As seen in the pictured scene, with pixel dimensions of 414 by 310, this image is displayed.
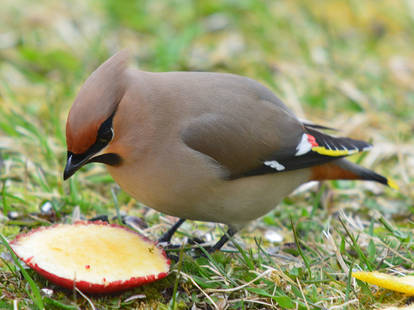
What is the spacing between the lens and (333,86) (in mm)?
6934

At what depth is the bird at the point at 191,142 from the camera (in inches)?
127

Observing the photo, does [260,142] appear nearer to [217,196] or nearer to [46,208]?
[217,196]

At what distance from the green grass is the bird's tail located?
251mm

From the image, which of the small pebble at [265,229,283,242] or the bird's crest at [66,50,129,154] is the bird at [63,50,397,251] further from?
the small pebble at [265,229,283,242]

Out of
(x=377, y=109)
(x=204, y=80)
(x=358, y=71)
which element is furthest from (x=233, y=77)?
(x=358, y=71)

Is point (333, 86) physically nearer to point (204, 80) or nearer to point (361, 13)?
point (361, 13)

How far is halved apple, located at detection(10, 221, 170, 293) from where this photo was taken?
9.64ft

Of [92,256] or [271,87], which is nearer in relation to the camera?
[92,256]

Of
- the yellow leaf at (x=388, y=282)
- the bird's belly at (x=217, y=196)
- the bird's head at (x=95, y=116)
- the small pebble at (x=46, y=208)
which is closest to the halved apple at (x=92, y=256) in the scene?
the bird's belly at (x=217, y=196)

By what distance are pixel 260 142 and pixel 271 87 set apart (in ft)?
10.1

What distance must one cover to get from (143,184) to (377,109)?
12.7 ft

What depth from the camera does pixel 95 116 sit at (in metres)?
3.11

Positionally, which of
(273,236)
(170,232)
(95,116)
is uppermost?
(95,116)

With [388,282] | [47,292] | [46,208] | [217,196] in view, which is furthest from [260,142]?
[47,292]
